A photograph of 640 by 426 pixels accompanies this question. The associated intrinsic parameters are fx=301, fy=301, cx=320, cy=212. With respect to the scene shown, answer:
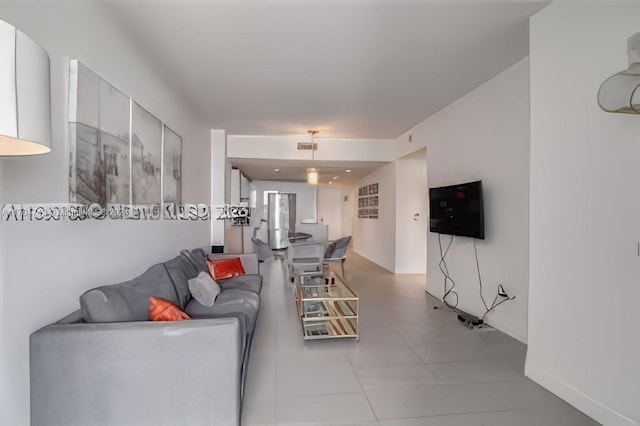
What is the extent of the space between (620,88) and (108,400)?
3.21 m

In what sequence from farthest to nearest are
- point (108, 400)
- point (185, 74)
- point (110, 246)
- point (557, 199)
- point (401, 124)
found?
point (401, 124)
point (185, 74)
point (110, 246)
point (557, 199)
point (108, 400)

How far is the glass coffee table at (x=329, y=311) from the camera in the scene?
3031mm

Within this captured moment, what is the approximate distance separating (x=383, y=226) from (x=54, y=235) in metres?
6.03

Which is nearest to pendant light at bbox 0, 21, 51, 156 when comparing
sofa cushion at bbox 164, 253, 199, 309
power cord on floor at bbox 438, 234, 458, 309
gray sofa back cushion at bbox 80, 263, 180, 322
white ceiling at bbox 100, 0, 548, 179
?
gray sofa back cushion at bbox 80, 263, 180, 322

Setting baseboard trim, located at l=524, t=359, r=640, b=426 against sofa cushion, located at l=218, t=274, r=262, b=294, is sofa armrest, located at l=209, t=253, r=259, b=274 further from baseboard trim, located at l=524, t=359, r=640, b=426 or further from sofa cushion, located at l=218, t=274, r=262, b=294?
baseboard trim, located at l=524, t=359, r=640, b=426

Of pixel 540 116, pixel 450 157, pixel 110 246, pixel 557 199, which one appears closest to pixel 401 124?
pixel 450 157

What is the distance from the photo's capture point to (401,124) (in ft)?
16.9

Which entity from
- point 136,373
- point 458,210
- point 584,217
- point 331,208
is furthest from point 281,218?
point 584,217

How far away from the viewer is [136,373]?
5.33 ft

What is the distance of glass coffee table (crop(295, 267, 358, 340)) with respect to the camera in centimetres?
303

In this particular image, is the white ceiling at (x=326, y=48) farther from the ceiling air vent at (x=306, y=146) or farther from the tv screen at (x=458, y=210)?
the ceiling air vent at (x=306, y=146)

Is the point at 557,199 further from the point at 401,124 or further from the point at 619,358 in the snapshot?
the point at 401,124

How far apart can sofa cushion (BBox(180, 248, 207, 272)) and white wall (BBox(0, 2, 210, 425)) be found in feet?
3.10

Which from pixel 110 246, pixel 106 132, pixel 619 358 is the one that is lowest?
pixel 619 358
